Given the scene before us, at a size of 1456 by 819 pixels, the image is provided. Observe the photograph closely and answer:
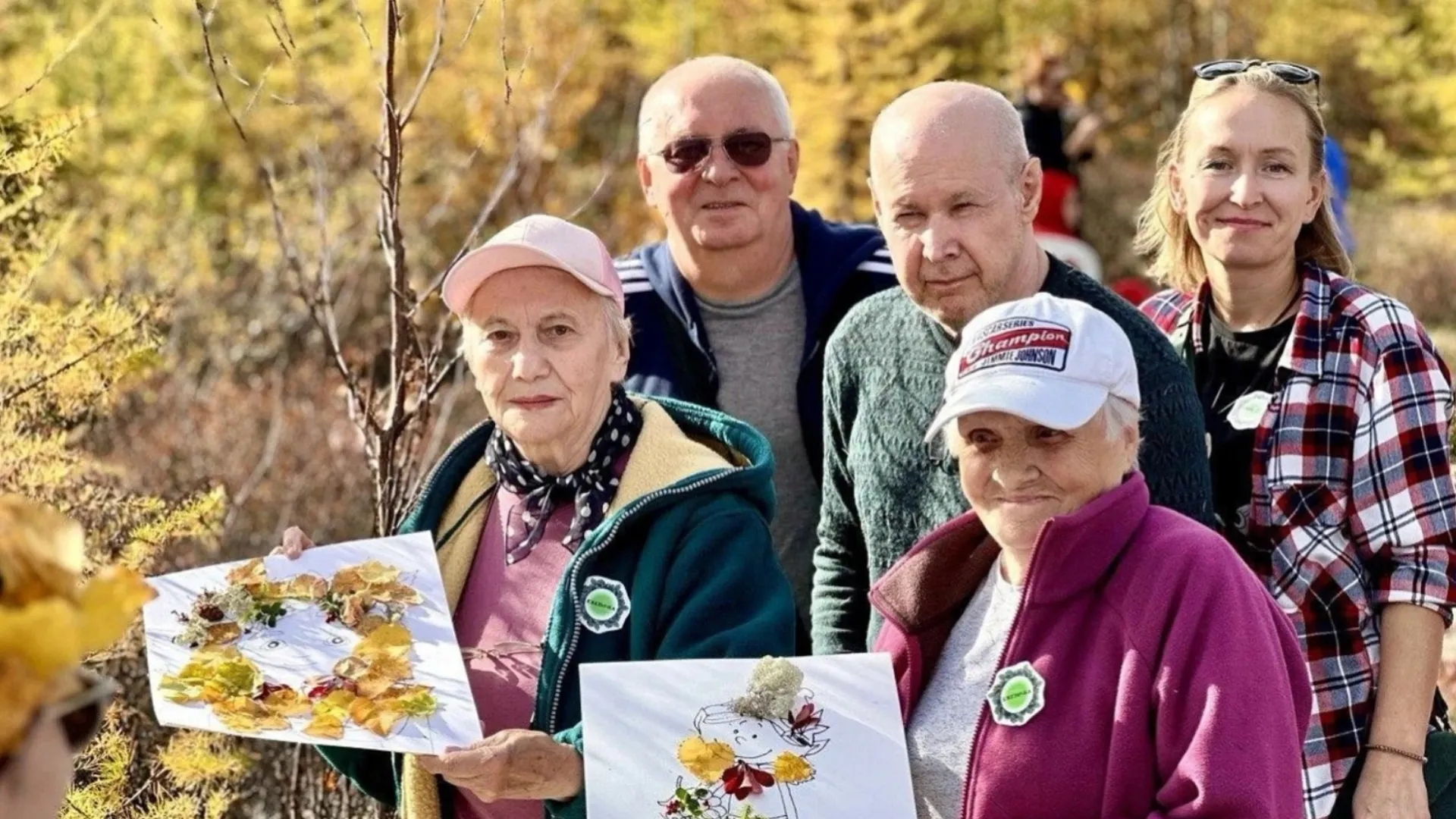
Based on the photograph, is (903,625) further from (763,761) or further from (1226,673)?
(1226,673)

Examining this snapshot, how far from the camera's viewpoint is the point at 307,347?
1190cm

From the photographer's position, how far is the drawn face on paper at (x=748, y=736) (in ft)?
9.78

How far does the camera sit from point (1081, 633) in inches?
110

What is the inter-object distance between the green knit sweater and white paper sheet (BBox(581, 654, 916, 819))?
487 mm

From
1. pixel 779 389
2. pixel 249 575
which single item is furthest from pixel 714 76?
pixel 249 575

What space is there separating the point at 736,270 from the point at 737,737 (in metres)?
1.79

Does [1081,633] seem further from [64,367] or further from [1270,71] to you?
[64,367]

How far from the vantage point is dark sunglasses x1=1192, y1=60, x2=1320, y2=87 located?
12.5 feet

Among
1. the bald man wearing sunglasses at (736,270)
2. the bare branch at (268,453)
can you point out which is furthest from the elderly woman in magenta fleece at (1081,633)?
the bare branch at (268,453)

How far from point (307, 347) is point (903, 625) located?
9.38 metres

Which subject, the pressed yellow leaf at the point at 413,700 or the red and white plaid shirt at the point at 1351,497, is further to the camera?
the red and white plaid shirt at the point at 1351,497

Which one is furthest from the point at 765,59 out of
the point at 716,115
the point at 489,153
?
the point at 716,115

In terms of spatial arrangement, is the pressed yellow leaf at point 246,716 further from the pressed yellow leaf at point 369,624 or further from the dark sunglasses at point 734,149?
the dark sunglasses at point 734,149

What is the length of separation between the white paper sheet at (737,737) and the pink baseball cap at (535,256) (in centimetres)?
79
